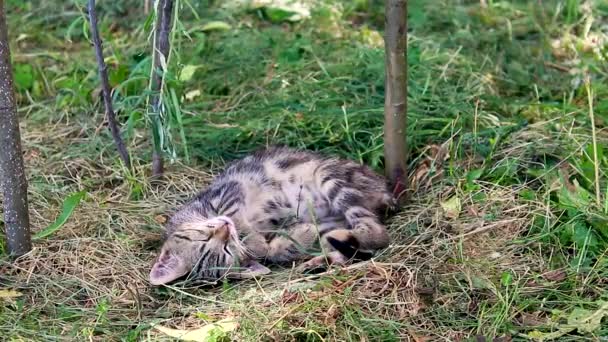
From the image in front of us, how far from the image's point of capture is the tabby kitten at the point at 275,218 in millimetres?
4316

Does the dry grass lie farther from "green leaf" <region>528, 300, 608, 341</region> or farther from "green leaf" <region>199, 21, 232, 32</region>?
"green leaf" <region>199, 21, 232, 32</region>

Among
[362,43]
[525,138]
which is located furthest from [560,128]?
[362,43]

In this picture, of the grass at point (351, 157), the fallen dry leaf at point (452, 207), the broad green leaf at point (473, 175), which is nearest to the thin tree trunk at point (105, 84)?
the grass at point (351, 157)

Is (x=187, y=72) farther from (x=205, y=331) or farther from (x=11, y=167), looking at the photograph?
(x=205, y=331)

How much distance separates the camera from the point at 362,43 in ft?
21.2

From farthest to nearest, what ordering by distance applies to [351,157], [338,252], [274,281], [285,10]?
1. [285,10]
2. [351,157]
3. [338,252]
4. [274,281]

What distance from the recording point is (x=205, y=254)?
4.38 m

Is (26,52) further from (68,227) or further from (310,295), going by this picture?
(310,295)

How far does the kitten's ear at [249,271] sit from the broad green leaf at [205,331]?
1.39ft

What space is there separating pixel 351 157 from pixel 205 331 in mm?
1724

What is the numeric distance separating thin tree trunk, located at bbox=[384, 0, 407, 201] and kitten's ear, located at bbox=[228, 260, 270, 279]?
0.90 meters

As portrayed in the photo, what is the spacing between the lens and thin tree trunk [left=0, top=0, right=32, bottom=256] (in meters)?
4.07

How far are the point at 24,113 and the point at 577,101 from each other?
3.63m

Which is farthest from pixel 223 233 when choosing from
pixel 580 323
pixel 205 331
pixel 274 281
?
pixel 580 323
